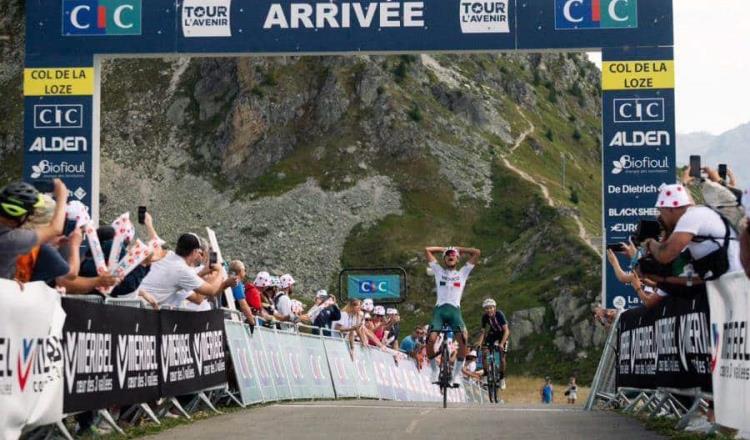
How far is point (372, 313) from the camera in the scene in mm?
30422

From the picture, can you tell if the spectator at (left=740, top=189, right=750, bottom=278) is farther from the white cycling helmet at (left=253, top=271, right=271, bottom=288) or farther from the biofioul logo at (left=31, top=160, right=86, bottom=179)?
the biofioul logo at (left=31, top=160, right=86, bottom=179)

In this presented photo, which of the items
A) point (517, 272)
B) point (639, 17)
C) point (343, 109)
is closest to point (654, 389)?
point (639, 17)

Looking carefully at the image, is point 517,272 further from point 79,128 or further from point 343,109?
point 79,128

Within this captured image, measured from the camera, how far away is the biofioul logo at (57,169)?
23.6 m

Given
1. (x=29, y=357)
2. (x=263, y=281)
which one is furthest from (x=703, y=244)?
(x=263, y=281)

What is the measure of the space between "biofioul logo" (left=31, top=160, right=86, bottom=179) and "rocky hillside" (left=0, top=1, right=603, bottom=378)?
81428mm

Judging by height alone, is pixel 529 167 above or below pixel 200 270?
above

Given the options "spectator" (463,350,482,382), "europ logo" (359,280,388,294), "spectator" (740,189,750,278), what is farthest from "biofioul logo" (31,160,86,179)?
"europ logo" (359,280,388,294)

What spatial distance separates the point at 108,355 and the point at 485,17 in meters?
13.4

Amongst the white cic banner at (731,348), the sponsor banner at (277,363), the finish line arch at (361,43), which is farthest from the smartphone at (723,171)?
the finish line arch at (361,43)

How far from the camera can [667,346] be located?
1363cm

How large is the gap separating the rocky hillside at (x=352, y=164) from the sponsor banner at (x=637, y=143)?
80368mm

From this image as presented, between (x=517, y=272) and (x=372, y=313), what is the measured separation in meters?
82.2

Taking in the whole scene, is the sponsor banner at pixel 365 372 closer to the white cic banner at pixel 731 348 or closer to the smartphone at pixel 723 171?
the smartphone at pixel 723 171
